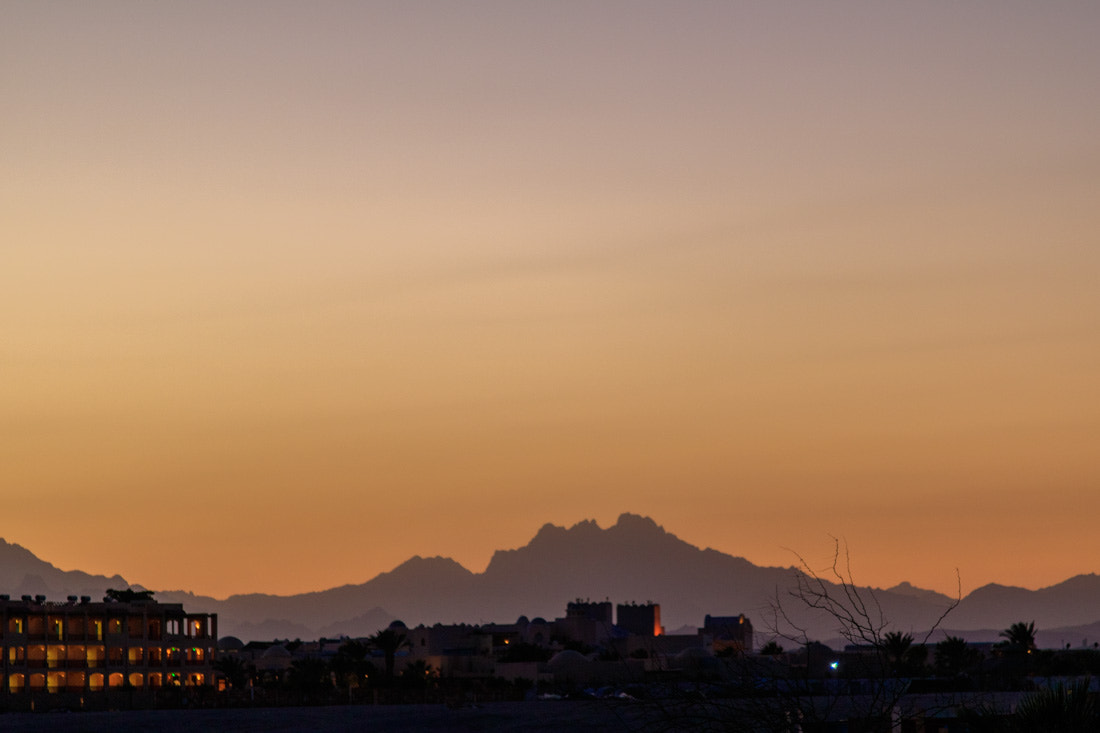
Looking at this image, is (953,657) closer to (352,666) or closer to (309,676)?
(352,666)

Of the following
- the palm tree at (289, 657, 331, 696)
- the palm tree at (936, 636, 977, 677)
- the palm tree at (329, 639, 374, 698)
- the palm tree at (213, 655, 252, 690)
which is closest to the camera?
the palm tree at (936, 636, 977, 677)

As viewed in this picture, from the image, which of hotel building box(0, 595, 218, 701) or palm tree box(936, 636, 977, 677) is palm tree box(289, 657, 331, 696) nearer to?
hotel building box(0, 595, 218, 701)

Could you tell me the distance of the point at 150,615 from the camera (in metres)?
119

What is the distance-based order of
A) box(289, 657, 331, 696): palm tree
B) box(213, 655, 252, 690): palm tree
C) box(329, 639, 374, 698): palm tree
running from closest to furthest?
1. box(289, 657, 331, 696): palm tree
2. box(213, 655, 252, 690): palm tree
3. box(329, 639, 374, 698): palm tree

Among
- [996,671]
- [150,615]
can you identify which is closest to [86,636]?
[150,615]

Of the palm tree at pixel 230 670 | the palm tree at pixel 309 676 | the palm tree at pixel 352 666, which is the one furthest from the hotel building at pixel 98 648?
the palm tree at pixel 352 666

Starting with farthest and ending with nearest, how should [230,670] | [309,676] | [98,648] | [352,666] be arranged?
1. [352,666]
2. [309,676]
3. [230,670]
4. [98,648]

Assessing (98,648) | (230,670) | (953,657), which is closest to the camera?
(98,648)

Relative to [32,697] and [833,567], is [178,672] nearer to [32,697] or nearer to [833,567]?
Result: [32,697]

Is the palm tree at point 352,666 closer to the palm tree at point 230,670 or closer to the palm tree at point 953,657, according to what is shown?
the palm tree at point 230,670

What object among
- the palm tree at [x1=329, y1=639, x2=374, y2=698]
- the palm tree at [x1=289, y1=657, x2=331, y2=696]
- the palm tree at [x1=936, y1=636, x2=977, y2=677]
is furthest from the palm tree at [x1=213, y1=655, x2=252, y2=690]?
the palm tree at [x1=936, y1=636, x2=977, y2=677]

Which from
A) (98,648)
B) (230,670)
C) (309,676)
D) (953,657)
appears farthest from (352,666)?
(953,657)

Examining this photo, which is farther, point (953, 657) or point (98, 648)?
point (953, 657)

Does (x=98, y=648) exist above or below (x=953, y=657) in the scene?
above
